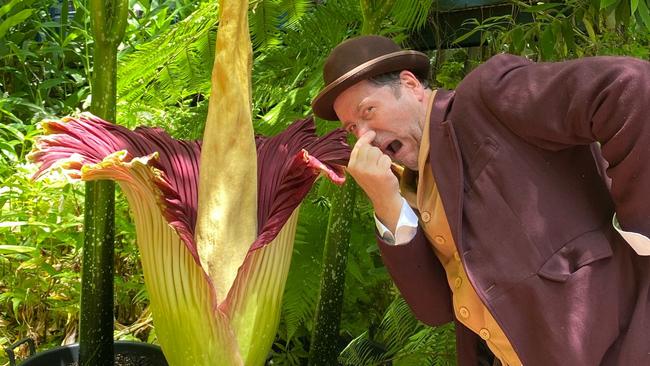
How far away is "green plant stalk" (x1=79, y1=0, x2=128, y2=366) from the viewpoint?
1193 millimetres

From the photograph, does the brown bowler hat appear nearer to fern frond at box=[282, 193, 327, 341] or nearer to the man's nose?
the man's nose

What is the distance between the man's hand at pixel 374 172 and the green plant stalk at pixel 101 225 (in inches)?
20.9

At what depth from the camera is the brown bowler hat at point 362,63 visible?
910mm

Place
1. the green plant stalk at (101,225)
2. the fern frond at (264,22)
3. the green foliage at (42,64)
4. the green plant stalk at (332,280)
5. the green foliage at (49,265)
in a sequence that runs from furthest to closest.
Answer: the green foliage at (42,64)
the green foliage at (49,265)
the fern frond at (264,22)
the green plant stalk at (332,280)
the green plant stalk at (101,225)

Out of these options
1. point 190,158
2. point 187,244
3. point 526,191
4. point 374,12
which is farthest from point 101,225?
point 526,191

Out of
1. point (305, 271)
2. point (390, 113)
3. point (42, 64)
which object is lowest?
point (305, 271)

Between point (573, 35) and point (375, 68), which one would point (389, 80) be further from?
point (573, 35)

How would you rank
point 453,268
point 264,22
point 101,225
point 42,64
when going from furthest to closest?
point 42,64, point 264,22, point 101,225, point 453,268

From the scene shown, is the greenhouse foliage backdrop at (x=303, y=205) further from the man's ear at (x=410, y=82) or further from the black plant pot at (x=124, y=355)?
the man's ear at (x=410, y=82)

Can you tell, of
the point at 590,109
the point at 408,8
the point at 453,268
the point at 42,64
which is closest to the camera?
the point at 590,109

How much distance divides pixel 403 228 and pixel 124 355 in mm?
679

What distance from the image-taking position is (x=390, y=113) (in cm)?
92

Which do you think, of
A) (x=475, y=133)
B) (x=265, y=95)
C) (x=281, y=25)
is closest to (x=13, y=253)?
(x=265, y=95)

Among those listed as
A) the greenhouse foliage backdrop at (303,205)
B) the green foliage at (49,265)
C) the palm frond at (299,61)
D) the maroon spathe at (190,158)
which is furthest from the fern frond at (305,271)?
the maroon spathe at (190,158)
